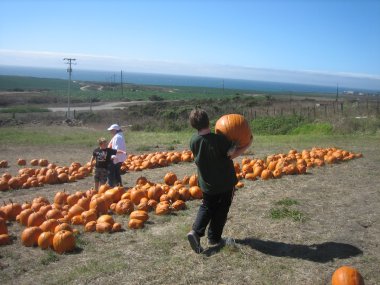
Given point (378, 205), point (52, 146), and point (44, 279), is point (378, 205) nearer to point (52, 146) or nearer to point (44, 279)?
point (44, 279)

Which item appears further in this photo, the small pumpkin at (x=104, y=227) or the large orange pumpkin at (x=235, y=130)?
the small pumpkin at (x=104, y=227)

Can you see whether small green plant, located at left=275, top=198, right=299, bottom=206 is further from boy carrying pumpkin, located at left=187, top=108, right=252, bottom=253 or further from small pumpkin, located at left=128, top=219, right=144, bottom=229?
small pumpkin, located at left=128, top=219, right=144, bottom=229

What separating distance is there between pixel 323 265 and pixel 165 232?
264 centimetres

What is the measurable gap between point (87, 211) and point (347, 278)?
193 inches

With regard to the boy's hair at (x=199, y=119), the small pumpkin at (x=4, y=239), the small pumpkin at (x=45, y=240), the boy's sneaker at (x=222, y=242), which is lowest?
the small pumpkin at (x=4, y=239)

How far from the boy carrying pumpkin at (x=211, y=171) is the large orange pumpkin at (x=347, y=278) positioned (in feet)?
5.97

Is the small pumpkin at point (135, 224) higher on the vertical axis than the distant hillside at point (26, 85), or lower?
lower

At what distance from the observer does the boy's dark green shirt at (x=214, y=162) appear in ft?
18.4

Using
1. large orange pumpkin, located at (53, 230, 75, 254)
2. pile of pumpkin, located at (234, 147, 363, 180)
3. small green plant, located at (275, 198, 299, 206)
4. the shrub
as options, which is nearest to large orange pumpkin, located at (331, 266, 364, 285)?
small green plant, located at (275, 198, 299, 206)

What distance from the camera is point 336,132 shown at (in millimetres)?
22422

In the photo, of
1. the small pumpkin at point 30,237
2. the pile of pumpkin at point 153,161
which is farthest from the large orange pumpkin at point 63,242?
the pile of pumpkin at point 153,161

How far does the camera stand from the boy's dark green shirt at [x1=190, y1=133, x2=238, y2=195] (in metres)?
5.61

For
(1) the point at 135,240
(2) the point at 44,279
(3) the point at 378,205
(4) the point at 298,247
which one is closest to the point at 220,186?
(4) the point at 298,247

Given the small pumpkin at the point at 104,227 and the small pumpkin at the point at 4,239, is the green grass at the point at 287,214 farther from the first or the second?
the small pumpkin at the point at 4,239
